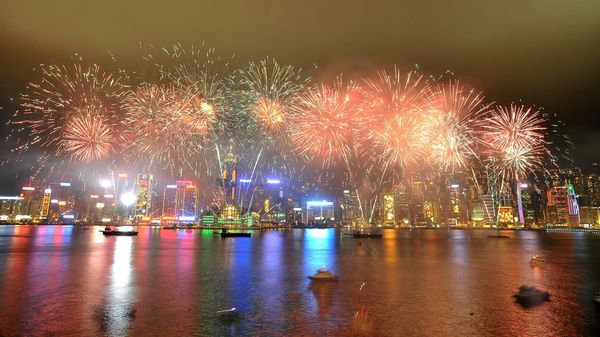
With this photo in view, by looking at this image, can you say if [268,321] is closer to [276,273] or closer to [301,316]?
[301,316]

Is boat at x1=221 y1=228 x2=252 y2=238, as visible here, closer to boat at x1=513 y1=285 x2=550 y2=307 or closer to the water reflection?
the water reflection

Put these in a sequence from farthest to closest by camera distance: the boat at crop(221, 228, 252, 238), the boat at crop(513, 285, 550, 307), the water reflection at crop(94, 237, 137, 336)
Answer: the boat at crop(221, 228, 252, 238) → the boat at crop(513, 285, 550, 307) → the water reflection at crop(94, 237, 137, 336)

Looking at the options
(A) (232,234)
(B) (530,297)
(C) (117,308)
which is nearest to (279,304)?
(C) (117,308)

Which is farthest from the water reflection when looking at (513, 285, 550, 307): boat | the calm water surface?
(513, 285, 550, 307): boat

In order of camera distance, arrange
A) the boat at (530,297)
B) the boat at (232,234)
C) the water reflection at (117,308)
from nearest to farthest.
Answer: the water reflection at (117,308)
the boat at (530,297)
the boat at (232,234)

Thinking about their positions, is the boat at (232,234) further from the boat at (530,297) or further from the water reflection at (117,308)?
the boat at (530,297)

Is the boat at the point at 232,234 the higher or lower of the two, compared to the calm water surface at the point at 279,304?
higher

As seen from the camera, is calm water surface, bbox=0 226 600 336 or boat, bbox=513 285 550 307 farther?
boat, bbox=513 285 550 307

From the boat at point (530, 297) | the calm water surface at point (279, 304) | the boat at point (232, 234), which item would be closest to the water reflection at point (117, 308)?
the calm water surface at point (279, 304)

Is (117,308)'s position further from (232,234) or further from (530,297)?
(232,234)
